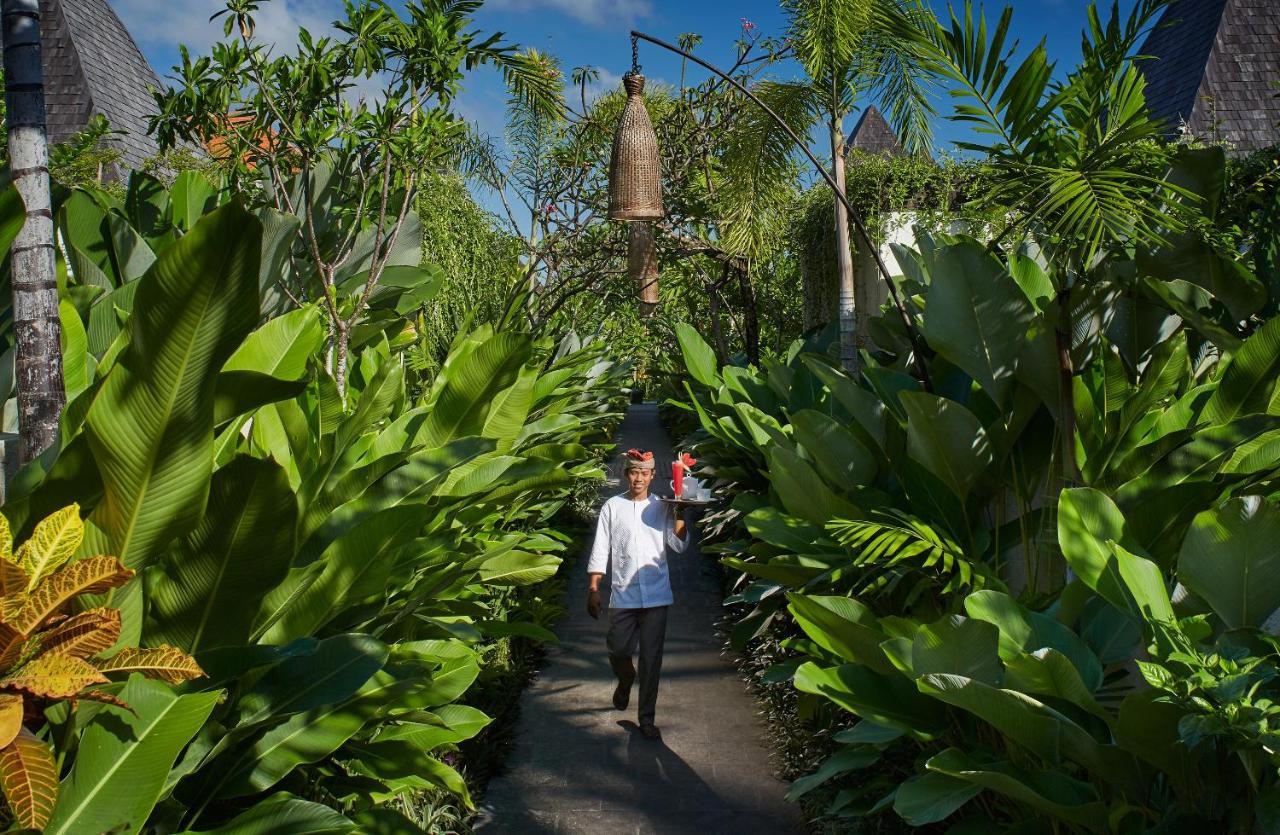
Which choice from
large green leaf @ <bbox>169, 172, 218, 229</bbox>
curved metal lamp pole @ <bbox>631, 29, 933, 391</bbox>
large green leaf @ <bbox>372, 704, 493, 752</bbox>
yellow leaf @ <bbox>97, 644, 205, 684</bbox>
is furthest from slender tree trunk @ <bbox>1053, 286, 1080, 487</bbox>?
large green leaf @ <bbox>169, 172, 218, 229</bbox>

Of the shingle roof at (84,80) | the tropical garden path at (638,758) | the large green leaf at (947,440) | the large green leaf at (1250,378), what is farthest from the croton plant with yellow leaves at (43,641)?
the shingle roof at (84,80)

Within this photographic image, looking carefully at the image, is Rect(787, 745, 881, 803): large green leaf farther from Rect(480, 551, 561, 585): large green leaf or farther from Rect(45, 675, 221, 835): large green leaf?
Rect(45, 675, 221, 835): large green leaf

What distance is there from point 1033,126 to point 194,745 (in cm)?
344

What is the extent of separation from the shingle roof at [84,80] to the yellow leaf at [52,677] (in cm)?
1584

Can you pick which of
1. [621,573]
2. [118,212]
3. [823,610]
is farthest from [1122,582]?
[118,212]

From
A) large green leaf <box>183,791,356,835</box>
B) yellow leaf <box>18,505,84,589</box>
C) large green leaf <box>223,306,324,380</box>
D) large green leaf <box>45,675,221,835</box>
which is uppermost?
large green leaf <box>223,306,324,380</box>

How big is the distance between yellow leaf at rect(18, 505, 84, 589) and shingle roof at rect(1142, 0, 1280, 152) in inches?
542

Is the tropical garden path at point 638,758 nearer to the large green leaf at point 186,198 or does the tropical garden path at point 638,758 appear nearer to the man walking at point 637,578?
the man walking at point 637,578

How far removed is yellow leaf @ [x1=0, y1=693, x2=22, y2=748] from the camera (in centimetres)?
178

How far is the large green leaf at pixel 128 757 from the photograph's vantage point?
6.77ft

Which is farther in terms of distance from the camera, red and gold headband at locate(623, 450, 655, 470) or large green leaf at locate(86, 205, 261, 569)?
red and gold headband at locate(623, 450, 655, 470)

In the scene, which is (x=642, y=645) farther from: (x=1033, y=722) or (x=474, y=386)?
(x=1033, y=722)

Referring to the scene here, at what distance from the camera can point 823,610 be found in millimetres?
3158

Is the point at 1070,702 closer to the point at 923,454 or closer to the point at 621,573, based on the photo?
the point at 923,454
